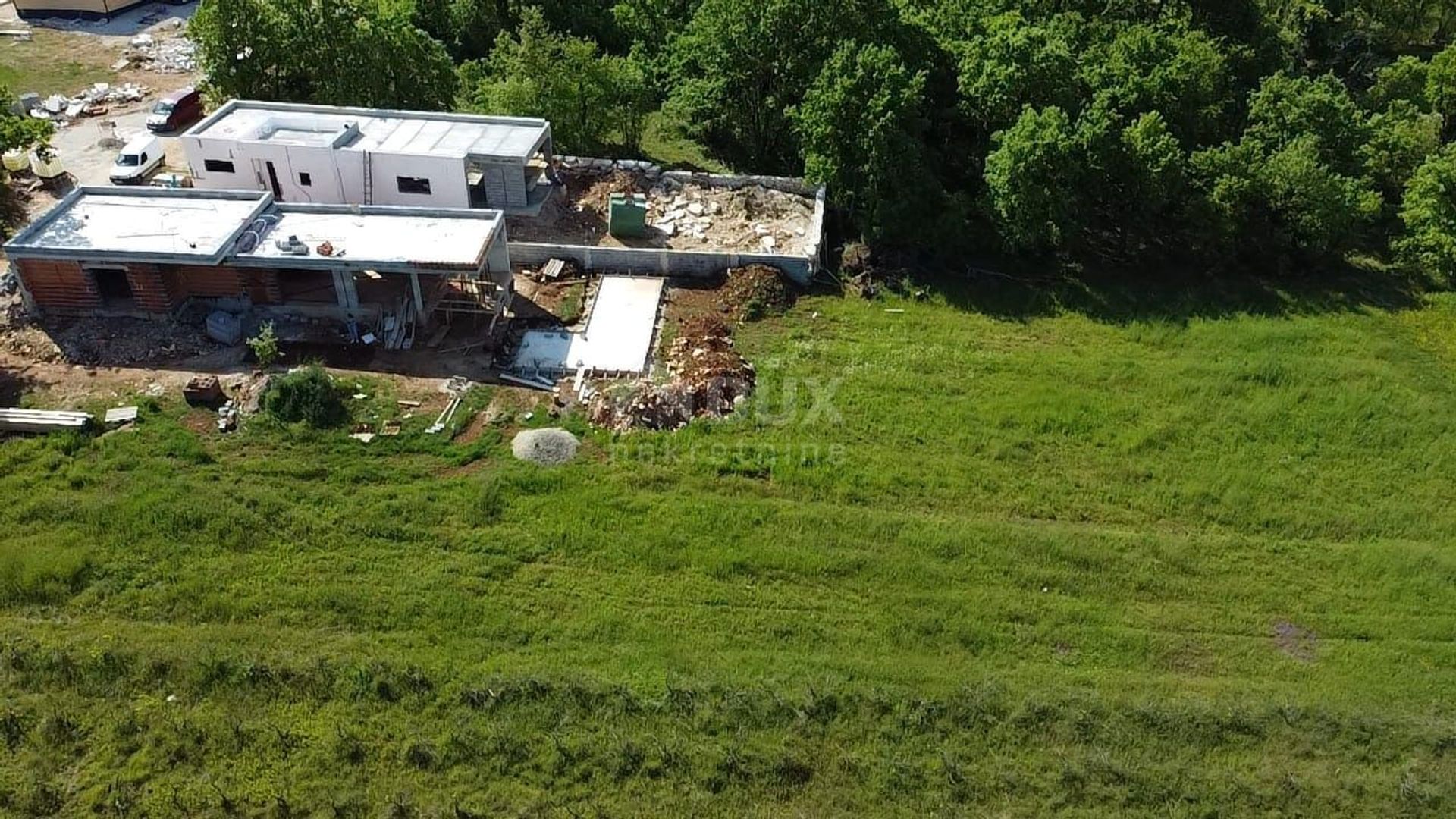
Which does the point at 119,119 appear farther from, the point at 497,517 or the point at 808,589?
the point at 808,589

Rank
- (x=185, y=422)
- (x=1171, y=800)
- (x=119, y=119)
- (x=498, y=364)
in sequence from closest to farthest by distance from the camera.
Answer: (x=1171, y=800) < (x=185, y=422) < (x=498, y=364) < (x=119, y=119)

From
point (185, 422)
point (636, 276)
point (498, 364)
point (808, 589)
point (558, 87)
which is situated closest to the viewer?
point (808, 589)

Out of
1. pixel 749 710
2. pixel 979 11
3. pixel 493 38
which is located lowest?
pixel 749 710

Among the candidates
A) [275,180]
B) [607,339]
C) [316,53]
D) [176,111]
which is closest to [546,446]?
[607,339]

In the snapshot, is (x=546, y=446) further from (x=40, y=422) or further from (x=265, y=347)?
(x=40, y=422)

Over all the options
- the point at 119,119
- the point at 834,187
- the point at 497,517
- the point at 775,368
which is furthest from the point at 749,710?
the point at 119,119

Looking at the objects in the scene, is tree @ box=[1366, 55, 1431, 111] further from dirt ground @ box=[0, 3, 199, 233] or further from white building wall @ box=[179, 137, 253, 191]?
dirt ground @ box=[0, 3, 199, 233]

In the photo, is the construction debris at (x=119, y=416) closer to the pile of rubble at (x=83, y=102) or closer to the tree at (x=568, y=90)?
the tree at (x=568, y=90)
